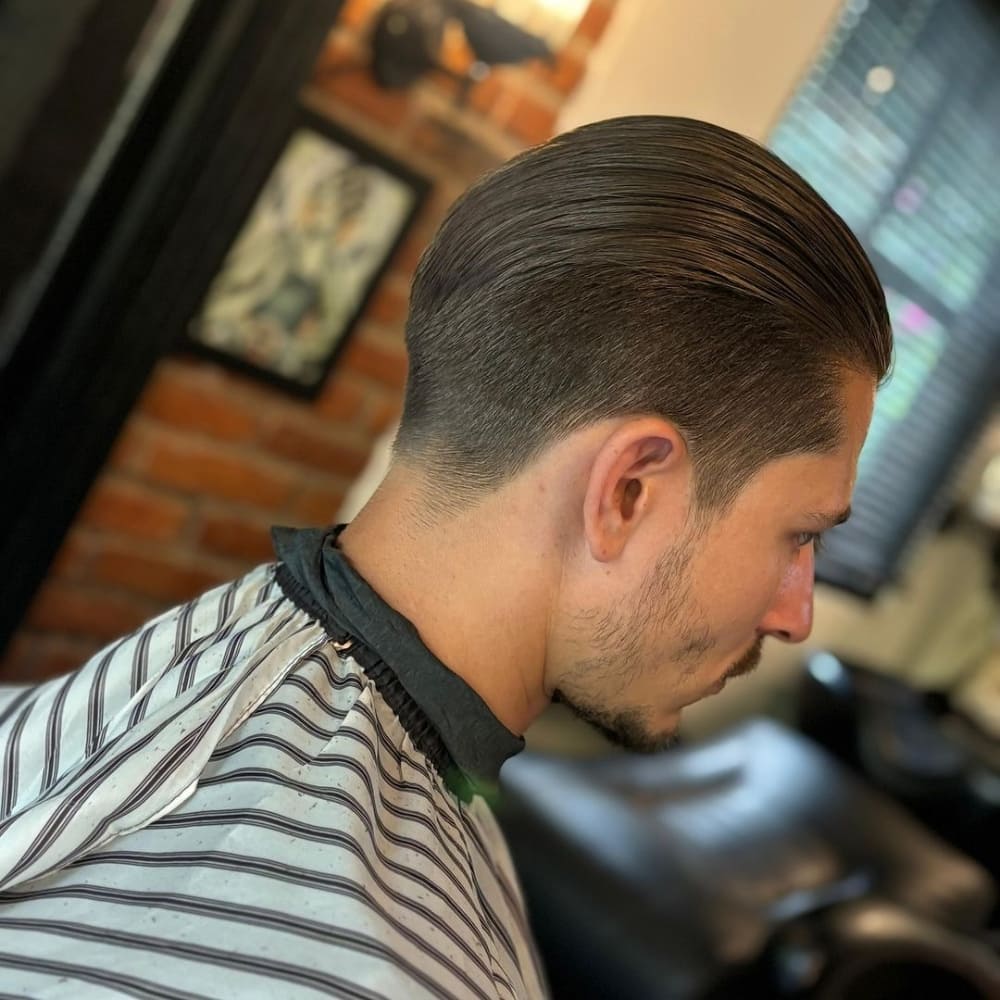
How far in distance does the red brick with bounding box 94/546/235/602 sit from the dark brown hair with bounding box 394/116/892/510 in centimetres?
99

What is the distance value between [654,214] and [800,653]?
2.62 meters

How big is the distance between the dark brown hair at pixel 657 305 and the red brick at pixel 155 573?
3.26ft

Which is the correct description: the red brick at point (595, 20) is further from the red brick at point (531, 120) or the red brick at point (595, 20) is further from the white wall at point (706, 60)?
the red brick at point (531, 120)

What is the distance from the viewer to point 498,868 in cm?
101

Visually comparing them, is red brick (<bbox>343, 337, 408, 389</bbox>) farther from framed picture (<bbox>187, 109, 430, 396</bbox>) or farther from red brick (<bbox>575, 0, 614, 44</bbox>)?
red brick (<bbox>575, 0, 614, 44</bbox>)

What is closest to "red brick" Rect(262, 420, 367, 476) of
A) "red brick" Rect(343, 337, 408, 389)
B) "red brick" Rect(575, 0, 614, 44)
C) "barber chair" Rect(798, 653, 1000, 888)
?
"red brick" Rect(343, 337, 408, 389)

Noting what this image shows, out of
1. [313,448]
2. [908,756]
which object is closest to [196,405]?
[313,448]

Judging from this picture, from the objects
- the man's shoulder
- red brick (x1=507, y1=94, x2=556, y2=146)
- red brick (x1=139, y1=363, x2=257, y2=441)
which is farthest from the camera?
red brick (x1=507, y1=94, x2=556, y2=146)

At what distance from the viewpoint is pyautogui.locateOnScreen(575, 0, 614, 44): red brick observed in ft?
5.79

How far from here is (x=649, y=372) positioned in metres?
0.82

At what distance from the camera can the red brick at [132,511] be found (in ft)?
5.36

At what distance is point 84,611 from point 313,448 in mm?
460

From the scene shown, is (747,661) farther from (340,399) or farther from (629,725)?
(340,399)

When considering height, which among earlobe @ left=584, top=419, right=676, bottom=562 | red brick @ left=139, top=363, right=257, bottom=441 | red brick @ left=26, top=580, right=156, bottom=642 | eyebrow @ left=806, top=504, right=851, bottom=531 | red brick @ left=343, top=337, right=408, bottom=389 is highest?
eyebrow @ left=806, top=504, right=851, bottom=531
